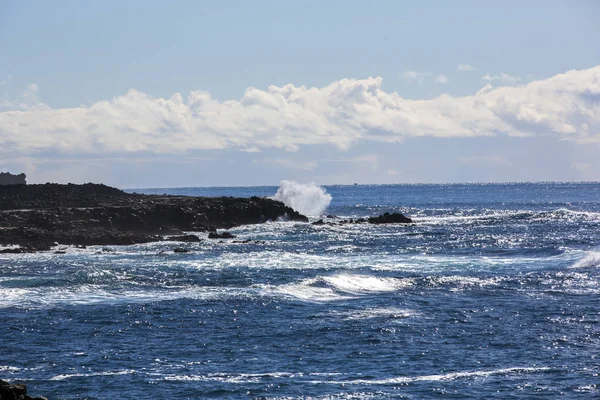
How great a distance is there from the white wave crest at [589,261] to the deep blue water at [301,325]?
10cm

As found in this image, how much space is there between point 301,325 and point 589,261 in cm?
2843

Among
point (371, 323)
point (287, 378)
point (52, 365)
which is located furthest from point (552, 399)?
point (52, 365)

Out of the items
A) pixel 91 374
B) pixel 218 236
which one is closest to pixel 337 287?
pixel 91 374

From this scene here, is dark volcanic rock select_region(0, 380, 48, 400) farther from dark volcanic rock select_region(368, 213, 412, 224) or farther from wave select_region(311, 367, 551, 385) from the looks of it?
dark volcanic rock select_region(368, 213, 412, 224)

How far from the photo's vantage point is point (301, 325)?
3306 centimetres

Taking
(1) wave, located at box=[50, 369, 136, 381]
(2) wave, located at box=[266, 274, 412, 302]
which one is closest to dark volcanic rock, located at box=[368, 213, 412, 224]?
(2) wave, located at box=[266, 274, 412, 302]

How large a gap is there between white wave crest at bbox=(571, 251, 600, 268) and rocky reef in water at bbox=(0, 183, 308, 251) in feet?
119

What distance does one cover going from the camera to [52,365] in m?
26.9

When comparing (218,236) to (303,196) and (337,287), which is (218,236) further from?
(303,196)

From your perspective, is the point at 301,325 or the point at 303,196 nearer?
the point at 301,325

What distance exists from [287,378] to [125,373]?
5.20 m

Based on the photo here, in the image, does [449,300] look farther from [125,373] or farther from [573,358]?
[125,373]

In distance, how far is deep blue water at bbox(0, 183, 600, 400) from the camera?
24.8 metres

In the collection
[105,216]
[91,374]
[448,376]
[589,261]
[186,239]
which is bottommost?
[91,374]
